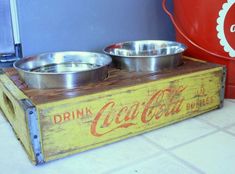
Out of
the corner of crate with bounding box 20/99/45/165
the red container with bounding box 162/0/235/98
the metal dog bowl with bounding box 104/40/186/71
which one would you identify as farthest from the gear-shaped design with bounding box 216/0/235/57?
the corner of crate with bounding box 20/99/45/165

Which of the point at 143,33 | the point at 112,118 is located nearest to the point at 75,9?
the point at 143,33

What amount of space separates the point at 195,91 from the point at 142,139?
21cm

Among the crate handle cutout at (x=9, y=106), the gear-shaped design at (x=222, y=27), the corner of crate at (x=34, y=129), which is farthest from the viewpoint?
the gear-shaped design at (x=222, y=27)

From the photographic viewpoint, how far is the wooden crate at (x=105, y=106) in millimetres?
625

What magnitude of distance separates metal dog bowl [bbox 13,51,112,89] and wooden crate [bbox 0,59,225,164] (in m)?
0.02

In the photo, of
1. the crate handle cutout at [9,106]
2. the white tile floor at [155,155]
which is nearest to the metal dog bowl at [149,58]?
the white tile floor at [155,155]

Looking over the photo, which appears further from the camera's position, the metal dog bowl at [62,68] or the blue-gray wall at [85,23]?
the blue-gray wall at [85,23]

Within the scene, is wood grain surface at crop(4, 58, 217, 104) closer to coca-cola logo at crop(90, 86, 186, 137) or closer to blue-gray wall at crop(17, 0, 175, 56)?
coca-cola logo at crop(90, 86, 186, 137)

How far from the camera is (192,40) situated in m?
0.99

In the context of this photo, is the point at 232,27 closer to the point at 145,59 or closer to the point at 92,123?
the point at 145,59

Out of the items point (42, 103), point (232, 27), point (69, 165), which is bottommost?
point (69, 165)

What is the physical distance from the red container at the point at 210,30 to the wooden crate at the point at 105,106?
9cm

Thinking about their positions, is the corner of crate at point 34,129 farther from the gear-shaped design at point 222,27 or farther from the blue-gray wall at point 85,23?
the gear-shaped design at point 222,27

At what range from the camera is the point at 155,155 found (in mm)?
671
